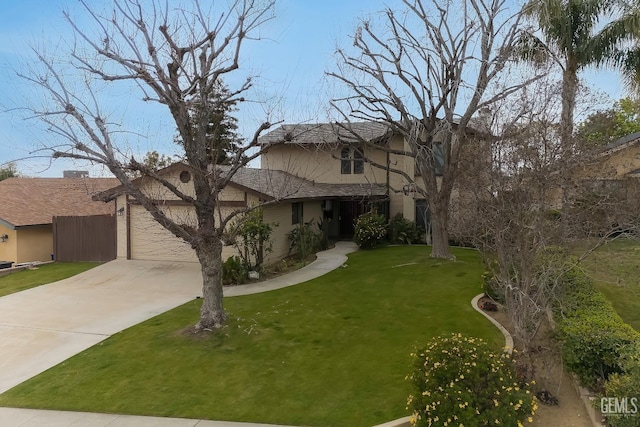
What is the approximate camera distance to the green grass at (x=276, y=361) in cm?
602

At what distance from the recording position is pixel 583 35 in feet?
56.9

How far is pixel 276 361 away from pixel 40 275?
1286 cm

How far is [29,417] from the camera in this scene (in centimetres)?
598

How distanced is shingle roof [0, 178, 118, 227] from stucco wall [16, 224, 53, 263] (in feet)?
1.38

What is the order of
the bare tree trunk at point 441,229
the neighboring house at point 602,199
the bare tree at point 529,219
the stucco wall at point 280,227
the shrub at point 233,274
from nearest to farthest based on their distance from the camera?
the bare tree at point 529,219 < the neighboring house at point 602,199 < the shrub at point 233,274 < the bare tree trunk at point 441,229 < the stucco wall at point 280,227

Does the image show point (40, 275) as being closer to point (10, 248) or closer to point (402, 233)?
point (10, 248)

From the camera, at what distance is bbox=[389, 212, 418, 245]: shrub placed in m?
20.9

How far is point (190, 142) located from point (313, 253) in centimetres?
1053

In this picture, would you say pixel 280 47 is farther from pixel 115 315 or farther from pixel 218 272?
pixel 115 315

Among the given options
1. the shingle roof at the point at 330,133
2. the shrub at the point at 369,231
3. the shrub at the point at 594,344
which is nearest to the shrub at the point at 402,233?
the shrub at the point at 369,231

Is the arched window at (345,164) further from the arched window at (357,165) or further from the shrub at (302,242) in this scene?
the shrub at (302,242)

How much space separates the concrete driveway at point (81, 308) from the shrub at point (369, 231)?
7.39m

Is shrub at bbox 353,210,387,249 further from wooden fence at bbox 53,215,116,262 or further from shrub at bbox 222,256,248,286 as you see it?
wooden fence at bbox 53,215,116,262

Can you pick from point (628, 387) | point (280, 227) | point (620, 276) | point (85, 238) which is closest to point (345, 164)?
point (280, 227)
